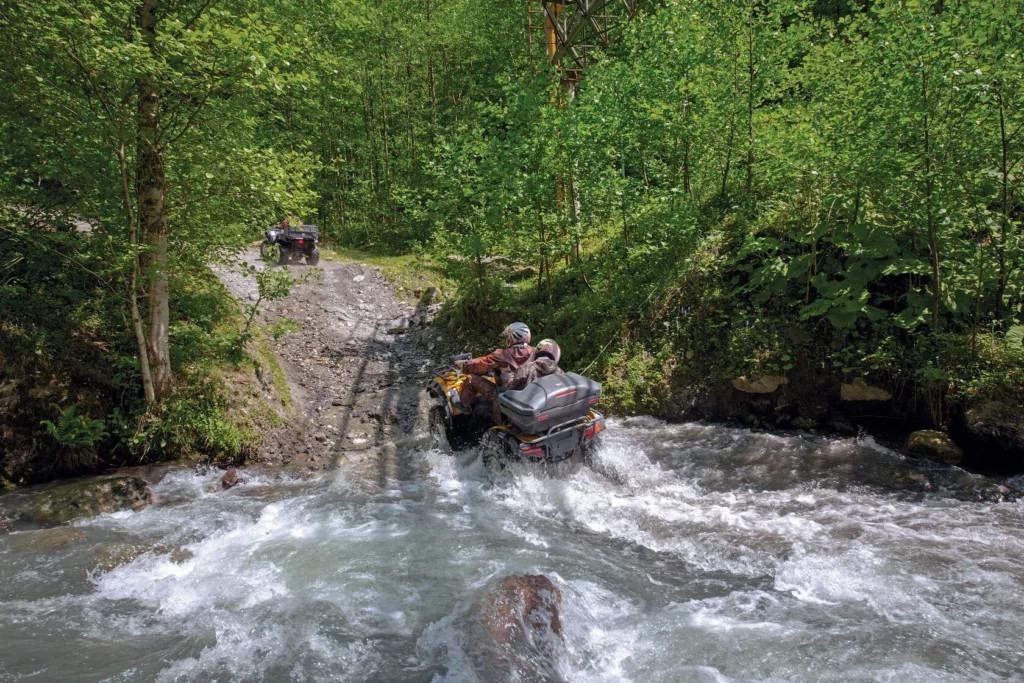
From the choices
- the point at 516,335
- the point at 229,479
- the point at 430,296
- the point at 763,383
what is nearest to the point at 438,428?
the point at 516,335

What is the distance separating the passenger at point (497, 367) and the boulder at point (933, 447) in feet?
12.8

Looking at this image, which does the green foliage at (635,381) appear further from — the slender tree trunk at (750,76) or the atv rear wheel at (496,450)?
the slender tree trunk at (750,76)

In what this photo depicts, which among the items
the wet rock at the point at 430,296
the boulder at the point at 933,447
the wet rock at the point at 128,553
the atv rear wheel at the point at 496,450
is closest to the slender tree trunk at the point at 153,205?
the wet rock at the point at 128,553

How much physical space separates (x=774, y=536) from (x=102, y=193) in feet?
23.9

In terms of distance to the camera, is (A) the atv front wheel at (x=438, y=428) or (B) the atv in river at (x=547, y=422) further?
(A) the atv front wheel at (x=438, y=428)

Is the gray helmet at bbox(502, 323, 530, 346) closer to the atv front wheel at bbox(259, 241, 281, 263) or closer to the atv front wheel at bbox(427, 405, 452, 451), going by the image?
the atv front wheel at bbox(427, 405, 452, 451)

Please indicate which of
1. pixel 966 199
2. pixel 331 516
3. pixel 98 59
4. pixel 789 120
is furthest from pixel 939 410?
pixel 98 59

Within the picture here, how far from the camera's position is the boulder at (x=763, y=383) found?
24.0 ft

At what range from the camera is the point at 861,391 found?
6832 mm

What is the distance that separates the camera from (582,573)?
461cm

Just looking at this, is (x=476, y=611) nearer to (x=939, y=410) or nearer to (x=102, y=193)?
(x=939, y=410)

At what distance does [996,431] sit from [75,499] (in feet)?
28.0

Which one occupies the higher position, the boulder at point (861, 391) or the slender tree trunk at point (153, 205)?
the slender tree trunk at point (153, 205)

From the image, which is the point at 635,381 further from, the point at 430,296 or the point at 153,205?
the point at 430,296
